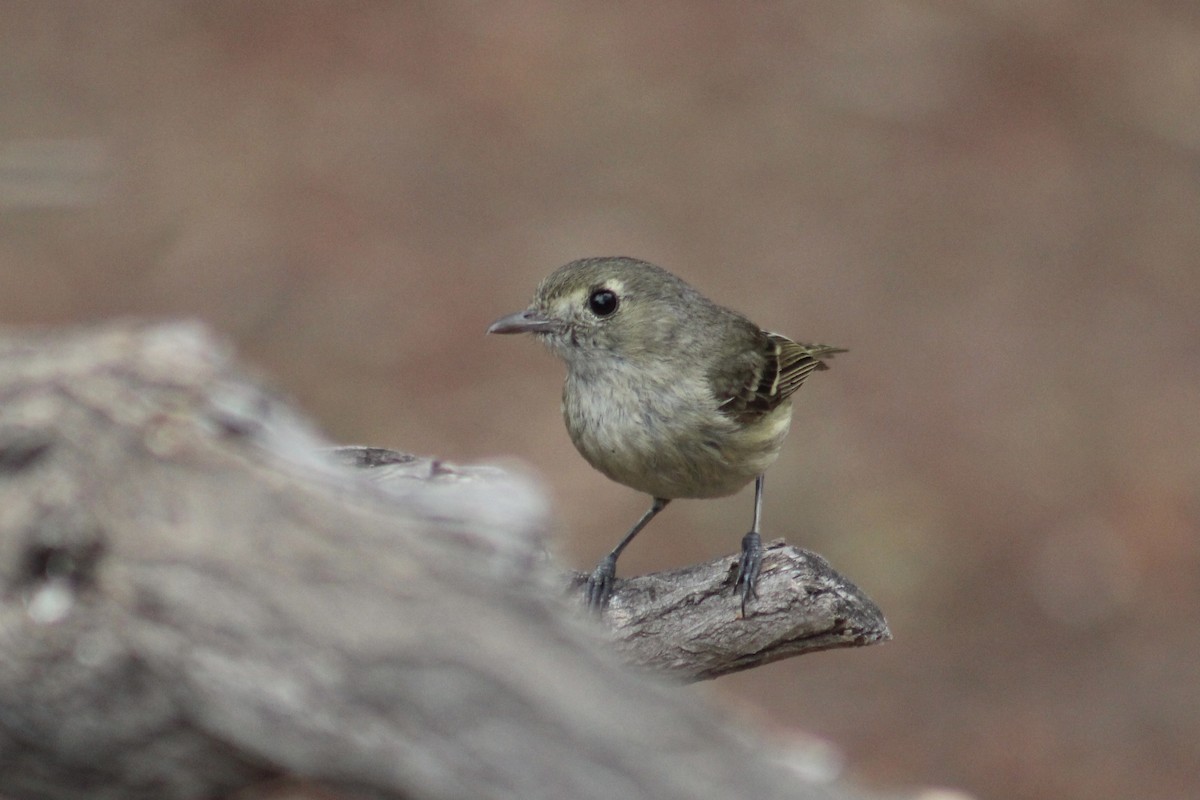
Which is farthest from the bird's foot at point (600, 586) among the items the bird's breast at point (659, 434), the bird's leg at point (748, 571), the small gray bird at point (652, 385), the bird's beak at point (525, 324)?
the bird's beak at point (525, 324)

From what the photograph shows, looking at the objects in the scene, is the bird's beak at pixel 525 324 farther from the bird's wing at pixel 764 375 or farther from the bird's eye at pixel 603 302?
the bird's wing at pixel 764 375

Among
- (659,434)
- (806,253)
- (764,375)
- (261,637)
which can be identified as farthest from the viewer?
(806,253)

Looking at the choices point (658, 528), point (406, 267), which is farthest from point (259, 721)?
point (406, 267)

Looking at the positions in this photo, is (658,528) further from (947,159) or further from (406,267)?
(947,159)

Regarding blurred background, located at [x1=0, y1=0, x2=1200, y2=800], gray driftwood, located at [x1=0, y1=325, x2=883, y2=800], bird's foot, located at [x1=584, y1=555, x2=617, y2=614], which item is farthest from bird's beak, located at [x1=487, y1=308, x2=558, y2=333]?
blurred background, located at [x1=0, y1=0, x2=1200, y2=800]

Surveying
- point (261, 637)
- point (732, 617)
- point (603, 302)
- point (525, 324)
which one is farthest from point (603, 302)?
point (261, 637)

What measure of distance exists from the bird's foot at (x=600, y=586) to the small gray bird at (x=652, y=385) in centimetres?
2

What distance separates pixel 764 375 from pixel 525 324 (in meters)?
1.11

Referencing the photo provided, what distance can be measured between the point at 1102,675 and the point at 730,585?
248 inches

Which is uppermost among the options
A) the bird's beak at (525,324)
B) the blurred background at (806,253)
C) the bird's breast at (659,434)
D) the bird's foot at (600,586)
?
the blurred background at (806,253)

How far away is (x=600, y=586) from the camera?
16.7ft

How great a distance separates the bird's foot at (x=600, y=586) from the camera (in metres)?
4.86

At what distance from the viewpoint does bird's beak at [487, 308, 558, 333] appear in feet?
19.2

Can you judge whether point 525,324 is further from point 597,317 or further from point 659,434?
point 659,434
